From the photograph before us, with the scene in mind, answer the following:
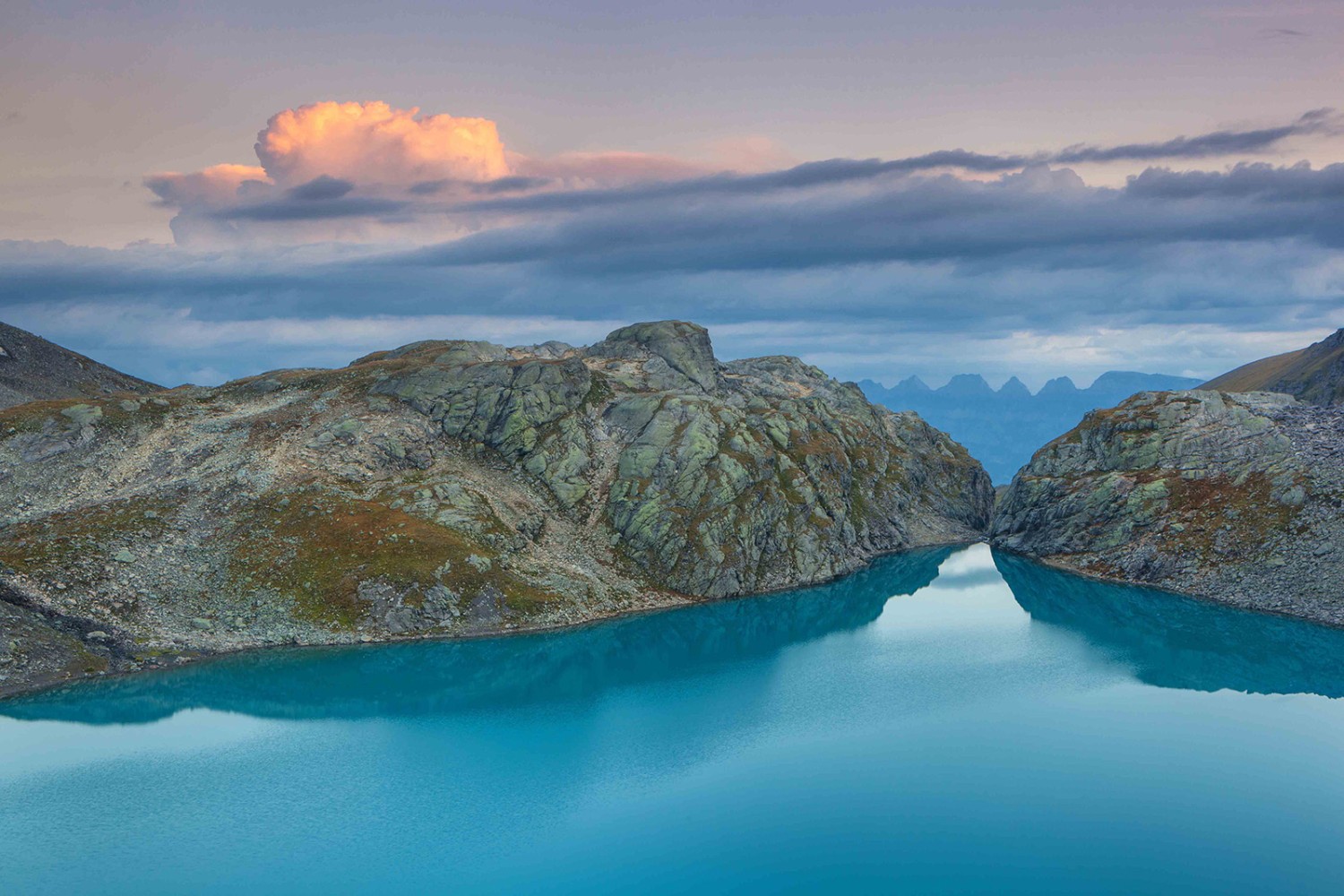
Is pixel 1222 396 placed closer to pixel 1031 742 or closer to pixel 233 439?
pixel 1031 742

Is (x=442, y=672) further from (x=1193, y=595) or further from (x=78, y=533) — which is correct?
(x=1193, y=595)

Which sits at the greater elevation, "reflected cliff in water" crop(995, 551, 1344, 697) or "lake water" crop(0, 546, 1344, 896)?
"lake water" crop(0, 546, 1344, 896)

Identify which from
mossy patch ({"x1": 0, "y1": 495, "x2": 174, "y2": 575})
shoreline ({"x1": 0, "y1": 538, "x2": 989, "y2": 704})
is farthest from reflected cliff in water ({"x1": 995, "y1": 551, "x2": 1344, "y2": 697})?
mossy patch ({"x1": 0, "y1": 495, "x2": 174, "y2": 575})

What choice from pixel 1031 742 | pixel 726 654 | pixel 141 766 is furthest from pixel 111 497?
pixel 1031 742

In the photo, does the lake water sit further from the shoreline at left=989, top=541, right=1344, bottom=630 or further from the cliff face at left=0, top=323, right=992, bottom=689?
the cliff face at left=0, top=323, right=992, bottom=689

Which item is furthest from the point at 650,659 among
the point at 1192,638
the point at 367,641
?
the point at 1192,638

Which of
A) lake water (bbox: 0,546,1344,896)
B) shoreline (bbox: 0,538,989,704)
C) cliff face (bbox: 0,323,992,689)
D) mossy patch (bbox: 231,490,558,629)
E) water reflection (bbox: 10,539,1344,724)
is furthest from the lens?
mossy patch (bbox: 231,490,558,629)
